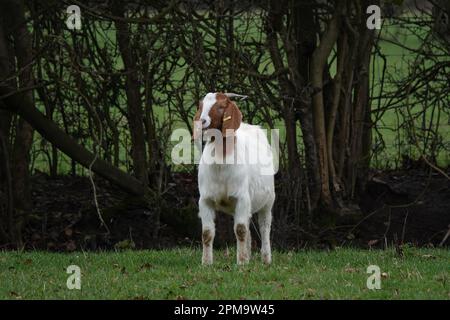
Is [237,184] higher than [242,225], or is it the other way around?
[237,184]

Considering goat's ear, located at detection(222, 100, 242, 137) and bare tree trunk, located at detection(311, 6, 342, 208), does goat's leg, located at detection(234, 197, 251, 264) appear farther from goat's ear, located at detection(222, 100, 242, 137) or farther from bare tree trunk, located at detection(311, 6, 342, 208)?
bare tree trunk, located at detection(311, 6, 342, 208)

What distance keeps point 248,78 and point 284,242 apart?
1.93 metres

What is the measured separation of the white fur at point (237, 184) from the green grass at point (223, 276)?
1.25 feet

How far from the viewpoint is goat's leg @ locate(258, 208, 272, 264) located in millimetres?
9680

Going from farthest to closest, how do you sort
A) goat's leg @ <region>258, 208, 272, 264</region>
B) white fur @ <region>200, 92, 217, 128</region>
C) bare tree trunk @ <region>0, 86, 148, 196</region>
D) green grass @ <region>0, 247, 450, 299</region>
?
bare tree trunk @ <region>0, 86, 148, 196</region> < goat's leg @ <region>258, 208, 272, 264</region> < white fur @ <region>200, 92, 217, 128</region> < green grass @ <region>0, 247, 450, 299</region>

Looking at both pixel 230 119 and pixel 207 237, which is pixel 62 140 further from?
pixel 230 119

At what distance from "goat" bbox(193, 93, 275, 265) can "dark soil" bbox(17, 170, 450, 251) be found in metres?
1.97

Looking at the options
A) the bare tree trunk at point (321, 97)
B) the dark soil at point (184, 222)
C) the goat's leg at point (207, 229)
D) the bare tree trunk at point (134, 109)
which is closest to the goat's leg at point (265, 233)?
the goat's leg at point (207, 229)

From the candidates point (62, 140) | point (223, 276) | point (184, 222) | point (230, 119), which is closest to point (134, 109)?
point (62, 140)

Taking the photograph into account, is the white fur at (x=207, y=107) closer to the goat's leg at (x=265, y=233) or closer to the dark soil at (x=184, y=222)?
the goat's leg at (x=265, y=233)

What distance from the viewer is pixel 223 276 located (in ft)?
27.3

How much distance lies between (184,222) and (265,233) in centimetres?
269

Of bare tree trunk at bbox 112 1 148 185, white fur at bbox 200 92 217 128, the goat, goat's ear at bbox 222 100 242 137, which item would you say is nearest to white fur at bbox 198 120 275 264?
the goat

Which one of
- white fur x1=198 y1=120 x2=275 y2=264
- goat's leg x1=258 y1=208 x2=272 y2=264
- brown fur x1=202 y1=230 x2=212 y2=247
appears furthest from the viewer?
goat's leg x1=258 y1=208 x2=272 y2=264
